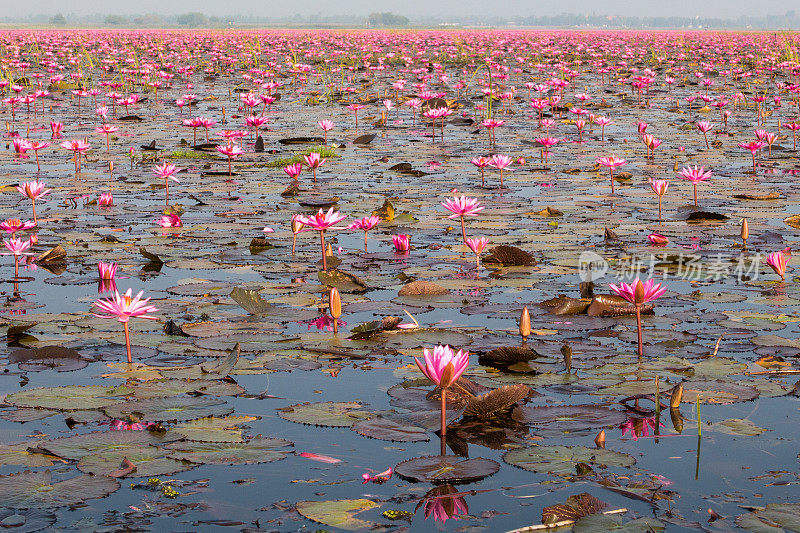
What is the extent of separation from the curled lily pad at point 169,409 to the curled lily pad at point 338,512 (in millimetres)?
775

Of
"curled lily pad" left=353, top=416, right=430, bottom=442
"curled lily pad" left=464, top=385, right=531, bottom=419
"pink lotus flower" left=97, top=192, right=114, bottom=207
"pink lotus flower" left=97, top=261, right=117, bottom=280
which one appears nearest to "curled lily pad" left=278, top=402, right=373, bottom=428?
"curled lily pad" left=353, top=416, right=430, bottom=442

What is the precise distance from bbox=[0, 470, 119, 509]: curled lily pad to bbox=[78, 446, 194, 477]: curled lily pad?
0.21 feet

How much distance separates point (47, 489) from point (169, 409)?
0.65 metres

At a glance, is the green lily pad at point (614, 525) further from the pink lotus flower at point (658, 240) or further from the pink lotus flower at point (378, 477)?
the pink lotus flower at point (658, 240)

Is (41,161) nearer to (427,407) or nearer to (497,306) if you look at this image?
(497,306)

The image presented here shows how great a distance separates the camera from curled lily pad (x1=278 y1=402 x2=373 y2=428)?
2.94 metres

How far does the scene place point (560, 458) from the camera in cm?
263

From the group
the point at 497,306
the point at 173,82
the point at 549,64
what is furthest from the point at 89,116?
the point at 549,64

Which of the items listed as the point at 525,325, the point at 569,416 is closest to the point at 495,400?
the point at 569,416

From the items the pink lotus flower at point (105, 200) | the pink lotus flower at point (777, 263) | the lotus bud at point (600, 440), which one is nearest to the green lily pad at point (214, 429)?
the lotus bud at point (600, 440)

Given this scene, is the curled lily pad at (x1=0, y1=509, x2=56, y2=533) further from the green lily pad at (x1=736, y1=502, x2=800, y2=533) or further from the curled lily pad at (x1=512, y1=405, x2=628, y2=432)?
the green lily pad at (x1=736, y1=502, x2=800, y2=533)

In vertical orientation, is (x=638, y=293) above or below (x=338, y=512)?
above

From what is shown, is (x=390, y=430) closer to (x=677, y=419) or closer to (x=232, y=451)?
(x=232, y=451)

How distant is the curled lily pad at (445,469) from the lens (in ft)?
8.22
